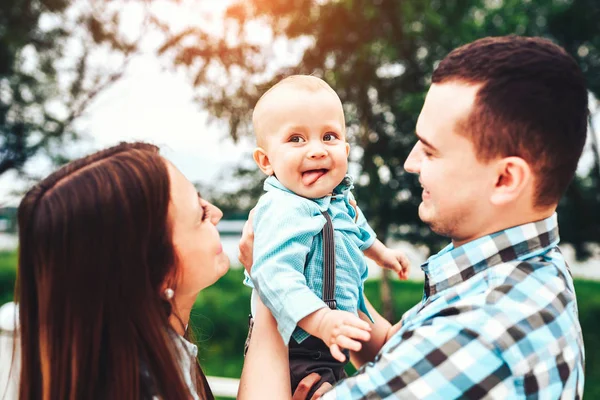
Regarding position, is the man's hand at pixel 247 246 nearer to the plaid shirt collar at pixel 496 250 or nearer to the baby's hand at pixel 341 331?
the baby's hand at pixel 341 331

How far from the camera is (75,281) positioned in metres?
1.52

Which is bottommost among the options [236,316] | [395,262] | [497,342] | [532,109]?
[236,316]

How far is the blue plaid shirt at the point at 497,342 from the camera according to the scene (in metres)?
1.31

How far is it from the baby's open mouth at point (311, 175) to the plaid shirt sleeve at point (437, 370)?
2.17 ft

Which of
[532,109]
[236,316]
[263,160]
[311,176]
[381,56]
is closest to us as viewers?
[532,109]

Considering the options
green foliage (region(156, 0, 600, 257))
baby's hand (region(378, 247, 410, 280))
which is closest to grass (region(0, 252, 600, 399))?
green foliage (region(156, 0, 600, 257))

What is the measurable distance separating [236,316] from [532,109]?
8229 mm

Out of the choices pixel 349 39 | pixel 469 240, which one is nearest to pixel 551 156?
pixel 469 240

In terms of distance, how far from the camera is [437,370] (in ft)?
4.42

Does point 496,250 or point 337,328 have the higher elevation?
point 496,250

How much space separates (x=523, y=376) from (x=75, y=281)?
1145 millimetres

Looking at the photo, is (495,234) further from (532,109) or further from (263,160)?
(263,160)

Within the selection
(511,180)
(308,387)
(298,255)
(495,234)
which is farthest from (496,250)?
(308,387)

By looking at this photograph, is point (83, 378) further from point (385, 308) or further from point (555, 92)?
point (385, 308)
